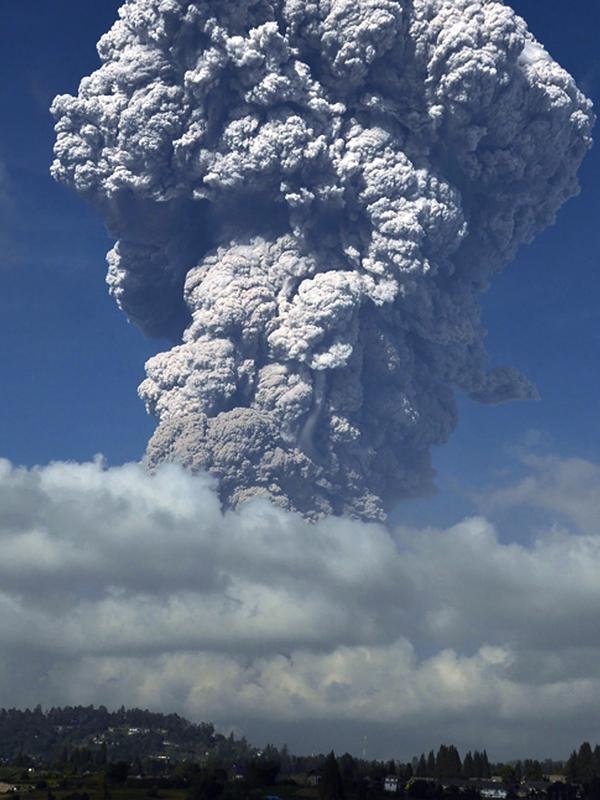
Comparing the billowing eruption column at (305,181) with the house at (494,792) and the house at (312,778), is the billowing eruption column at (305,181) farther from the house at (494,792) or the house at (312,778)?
the house at (494,792)

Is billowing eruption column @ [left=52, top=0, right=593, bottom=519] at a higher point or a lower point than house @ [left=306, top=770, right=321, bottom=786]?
higher

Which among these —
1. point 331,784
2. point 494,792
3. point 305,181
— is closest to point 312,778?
point 494,792

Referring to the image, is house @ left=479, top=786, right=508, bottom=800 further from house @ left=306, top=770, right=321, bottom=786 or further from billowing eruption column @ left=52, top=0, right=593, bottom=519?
billowing eruption column @ left=52, top=0, right=593, bottom=519

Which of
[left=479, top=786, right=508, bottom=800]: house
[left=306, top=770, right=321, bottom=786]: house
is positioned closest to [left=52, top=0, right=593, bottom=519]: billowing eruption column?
[left=306, top=770, right=321, bottom=786]: house

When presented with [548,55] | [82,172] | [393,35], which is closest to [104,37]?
[82,172]

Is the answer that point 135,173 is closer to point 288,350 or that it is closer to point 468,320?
point 288,350

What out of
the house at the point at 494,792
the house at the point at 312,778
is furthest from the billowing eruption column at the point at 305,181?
the house at the point at 494,792

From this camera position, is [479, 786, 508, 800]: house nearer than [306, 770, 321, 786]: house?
Yes

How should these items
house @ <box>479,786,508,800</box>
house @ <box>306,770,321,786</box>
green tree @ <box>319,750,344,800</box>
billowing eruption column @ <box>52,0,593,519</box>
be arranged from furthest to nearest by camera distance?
house @ <box>306,770,321,786</box>, billowing eruption column @ <box>52,0,593,519</box>, house @ <box>479,786,508,800</box>, green tree @ <box>319,750,344,800</box>

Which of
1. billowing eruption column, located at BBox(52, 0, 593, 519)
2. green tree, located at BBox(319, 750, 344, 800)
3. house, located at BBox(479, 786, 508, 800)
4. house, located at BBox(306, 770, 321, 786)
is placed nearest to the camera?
green tree, located at BBox(319, 750, 344, 800)
